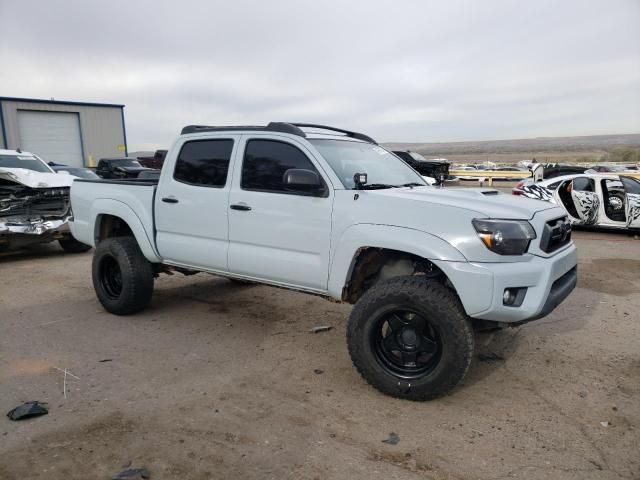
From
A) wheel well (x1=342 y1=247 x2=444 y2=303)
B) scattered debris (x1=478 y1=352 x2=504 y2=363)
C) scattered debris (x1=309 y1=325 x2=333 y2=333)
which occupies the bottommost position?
scattered debris (x1=309 y1=325 x2=333 y2=333)

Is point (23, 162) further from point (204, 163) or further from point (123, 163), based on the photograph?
point (123, 163)

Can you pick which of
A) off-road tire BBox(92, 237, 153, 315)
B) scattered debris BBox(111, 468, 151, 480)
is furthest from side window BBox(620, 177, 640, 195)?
scattered debris BBox(111, 468, 151, 480)

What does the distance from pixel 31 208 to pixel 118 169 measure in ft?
48.3

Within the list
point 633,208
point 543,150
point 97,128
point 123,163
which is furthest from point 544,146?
point 633,208

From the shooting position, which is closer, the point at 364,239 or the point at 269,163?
the point at 364,239

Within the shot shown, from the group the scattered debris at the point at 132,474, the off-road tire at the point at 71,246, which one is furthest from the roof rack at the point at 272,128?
the off-road tire at the point at 71,246

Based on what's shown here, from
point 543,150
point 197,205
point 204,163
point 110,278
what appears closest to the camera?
point 197,205

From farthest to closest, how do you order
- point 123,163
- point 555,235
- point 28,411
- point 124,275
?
1. point 123,163
2. point 124,275
3. point 555,235
4. point 28,411

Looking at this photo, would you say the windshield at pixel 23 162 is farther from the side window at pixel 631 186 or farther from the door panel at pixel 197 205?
the side window at pixel 631 186

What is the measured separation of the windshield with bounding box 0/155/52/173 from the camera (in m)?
9.60

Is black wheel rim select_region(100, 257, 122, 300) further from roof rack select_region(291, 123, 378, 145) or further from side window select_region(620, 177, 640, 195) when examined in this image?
side window select_region(620, 177, 640, 195)

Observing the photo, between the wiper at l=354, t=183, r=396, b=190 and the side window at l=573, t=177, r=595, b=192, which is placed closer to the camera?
the wiper at l=354, t=183, r=396, b=190

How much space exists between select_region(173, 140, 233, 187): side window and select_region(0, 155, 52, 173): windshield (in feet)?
21.2

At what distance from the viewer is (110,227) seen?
5754 mm
